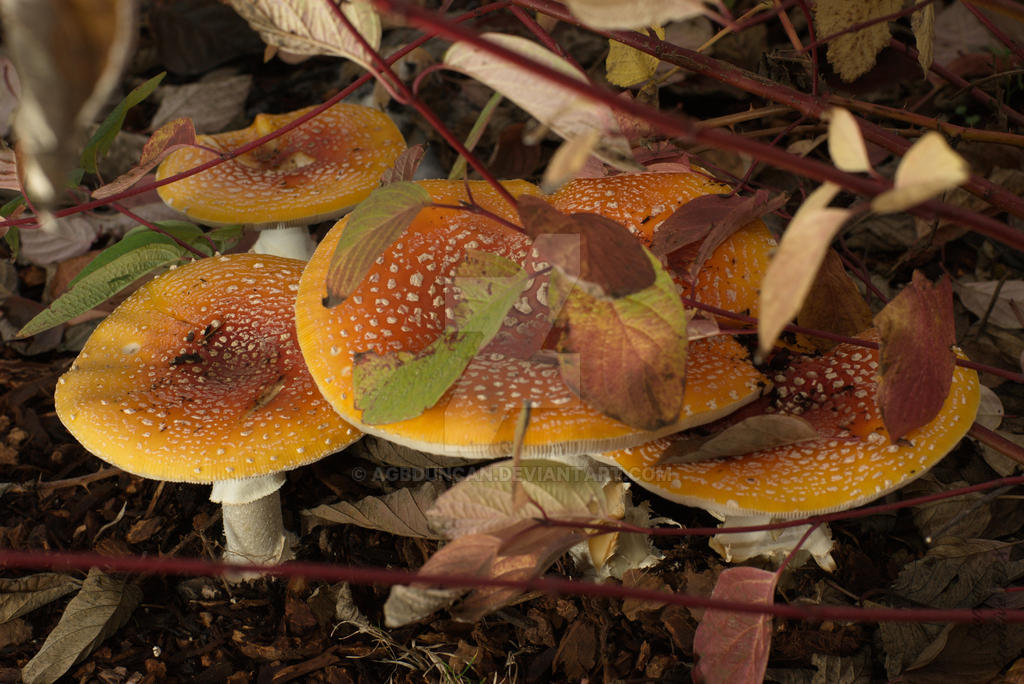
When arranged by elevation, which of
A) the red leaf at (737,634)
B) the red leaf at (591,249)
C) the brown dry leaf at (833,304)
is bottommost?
the red leaf at (737,634)

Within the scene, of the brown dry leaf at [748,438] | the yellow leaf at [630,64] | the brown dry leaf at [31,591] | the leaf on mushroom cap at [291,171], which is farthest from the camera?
the leaf on mushroom cap at [291,171]

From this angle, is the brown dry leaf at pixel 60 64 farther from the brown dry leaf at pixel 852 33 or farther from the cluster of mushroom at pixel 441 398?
the brown dry leaf at pixel 852 33

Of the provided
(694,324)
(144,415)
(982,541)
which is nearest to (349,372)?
(144,415)

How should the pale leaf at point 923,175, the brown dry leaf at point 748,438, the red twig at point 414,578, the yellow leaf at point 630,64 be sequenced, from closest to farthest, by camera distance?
the pale leaf at point 923,175 → the red twig at point 414,578 → the brown dry leaf at point 748,438 → the yellow leaf at point 630,64

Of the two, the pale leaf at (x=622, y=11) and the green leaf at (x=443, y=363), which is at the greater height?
the pale leaf at (x=622, y=11)

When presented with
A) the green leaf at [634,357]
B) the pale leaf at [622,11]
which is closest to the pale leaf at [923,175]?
the pale leaf at [622,11]

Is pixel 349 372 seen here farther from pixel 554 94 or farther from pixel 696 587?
pixel 696 587

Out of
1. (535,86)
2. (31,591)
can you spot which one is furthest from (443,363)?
(31,591)
